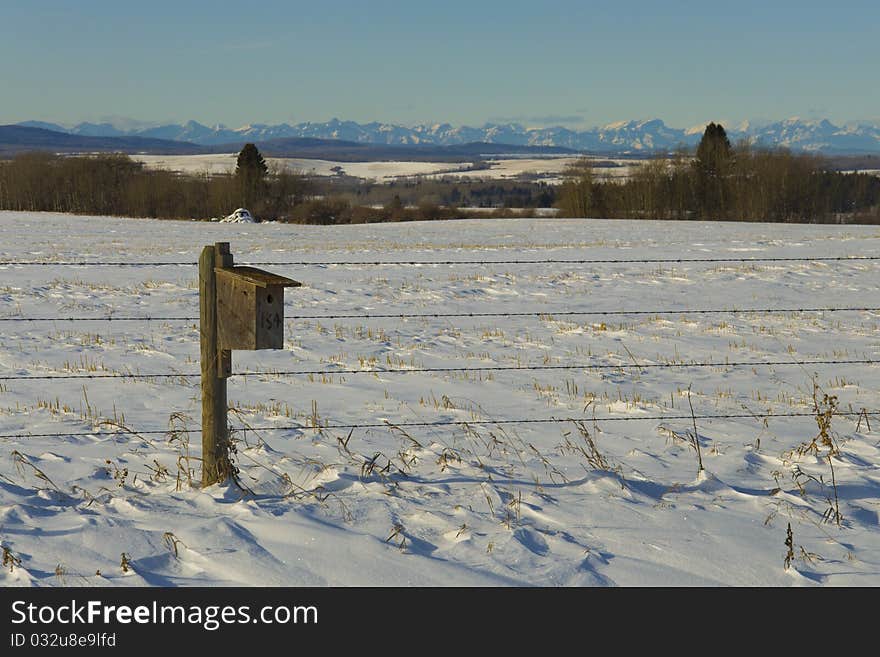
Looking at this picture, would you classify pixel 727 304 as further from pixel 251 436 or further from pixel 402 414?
pixel 251 436

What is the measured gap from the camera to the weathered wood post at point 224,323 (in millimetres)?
5984

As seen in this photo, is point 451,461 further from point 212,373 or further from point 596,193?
point 596,193

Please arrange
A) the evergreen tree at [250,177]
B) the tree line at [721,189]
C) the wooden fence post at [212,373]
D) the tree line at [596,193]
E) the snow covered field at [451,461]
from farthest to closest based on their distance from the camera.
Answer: the evergreen tree at [250,177]
the tree line at [596,193]
the tree line at [721,189]
the wooden fence post at [212,373]
the snow covered field at [451,461]

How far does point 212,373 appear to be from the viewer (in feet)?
20.3

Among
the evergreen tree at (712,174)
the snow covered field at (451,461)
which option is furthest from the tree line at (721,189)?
the snow covered field at (451,461)

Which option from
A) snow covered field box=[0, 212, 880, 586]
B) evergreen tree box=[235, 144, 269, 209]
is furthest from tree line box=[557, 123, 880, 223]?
snow covered field box=[0, 212, 880, 586]

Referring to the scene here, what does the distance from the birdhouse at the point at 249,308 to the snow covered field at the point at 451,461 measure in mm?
1057

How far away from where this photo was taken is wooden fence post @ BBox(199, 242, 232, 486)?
243 inches

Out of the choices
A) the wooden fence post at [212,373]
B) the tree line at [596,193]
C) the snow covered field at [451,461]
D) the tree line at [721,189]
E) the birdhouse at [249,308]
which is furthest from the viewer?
the tree line at [596,193]

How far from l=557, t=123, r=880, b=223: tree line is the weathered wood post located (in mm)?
78785

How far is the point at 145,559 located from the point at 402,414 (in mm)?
4095

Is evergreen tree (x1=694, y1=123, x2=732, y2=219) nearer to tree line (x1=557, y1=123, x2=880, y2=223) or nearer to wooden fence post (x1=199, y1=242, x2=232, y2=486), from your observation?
tree line (x1=557, y1=123, x2=880, y2=223)

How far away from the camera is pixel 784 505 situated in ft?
20.4

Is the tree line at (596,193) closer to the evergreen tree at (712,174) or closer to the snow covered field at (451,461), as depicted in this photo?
the evergreen tree at (712,174)
